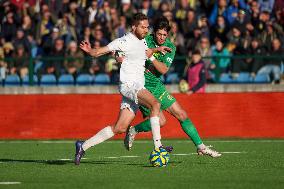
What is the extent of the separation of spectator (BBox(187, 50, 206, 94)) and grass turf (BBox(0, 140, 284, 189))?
115 inches

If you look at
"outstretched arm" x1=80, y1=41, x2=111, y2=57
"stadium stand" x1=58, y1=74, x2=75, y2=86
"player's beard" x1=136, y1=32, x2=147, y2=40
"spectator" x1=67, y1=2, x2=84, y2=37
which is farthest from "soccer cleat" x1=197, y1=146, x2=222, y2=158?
"spectator" x1=67, y1=2, x2=84, y2=37

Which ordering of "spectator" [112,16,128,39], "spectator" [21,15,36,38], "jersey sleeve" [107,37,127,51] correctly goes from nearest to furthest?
1. "jersey sleeve" [107,37,127,51]
2. "spectator" [112,16,128,39]
3. "spectator" [21,15,36,38]

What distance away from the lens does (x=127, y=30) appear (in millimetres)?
25812

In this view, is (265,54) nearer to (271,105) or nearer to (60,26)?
(271,105)

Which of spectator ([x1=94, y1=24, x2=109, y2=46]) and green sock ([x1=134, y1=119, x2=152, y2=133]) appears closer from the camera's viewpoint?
green sock ([x1=134, y1=119, x2=152, y2=133])

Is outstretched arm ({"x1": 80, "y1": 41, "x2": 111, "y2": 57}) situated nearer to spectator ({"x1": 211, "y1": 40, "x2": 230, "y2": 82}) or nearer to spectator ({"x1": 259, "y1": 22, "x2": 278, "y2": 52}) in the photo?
spectator ({"x1": 211, "y1": 40, "x2": 230, "y2": 82})

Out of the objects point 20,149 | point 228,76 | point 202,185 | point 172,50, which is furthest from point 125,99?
point 228,76

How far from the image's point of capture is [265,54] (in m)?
23.9

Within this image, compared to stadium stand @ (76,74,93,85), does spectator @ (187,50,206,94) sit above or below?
above

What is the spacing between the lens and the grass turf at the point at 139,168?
11.4 meters

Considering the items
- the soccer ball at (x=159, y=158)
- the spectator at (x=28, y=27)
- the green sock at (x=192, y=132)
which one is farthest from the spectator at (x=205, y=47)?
the soccer ball at (x=159, y=158)

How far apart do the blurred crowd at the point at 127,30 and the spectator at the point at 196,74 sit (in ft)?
3.78

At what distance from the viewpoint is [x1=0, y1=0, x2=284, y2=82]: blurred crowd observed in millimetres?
24016

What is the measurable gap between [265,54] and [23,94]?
6261 mm
